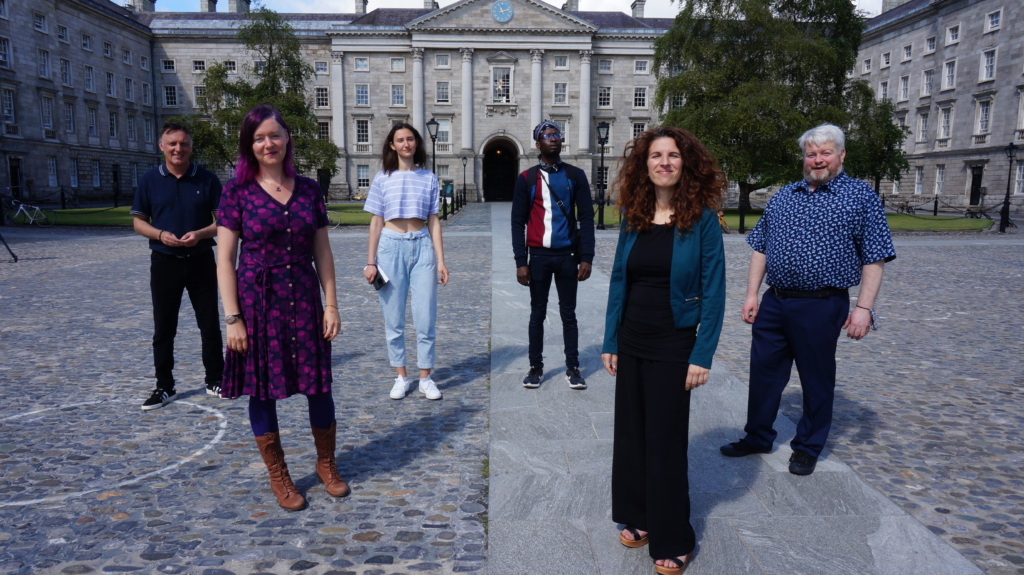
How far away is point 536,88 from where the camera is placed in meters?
58.3

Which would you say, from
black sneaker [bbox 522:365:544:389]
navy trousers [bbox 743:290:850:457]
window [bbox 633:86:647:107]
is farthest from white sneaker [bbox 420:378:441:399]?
window [bbox 633:86:647:107]

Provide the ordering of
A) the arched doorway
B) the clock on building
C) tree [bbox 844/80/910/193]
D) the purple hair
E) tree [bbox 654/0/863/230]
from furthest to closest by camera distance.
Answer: the arched doorway, the clock on building, tree [bbox 844/80/910/193], tree [bbox 654/0/863/230], the purple hair

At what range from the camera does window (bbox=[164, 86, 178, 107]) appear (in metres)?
60.2

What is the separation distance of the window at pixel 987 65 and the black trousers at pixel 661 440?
169 ft

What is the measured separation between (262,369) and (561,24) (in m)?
58.9

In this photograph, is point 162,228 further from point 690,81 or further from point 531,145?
point 531,145

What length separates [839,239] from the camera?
371 centimetres

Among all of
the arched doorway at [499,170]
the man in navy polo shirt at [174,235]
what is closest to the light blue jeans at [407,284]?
the man in navy polo shirt at [174,235]

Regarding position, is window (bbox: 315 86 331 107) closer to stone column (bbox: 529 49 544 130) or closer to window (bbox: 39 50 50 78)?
stone column (bbox: 529 49 544 130)

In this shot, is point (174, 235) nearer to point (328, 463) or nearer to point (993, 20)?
point (328, 463)

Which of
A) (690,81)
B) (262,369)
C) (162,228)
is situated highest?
(690,81)

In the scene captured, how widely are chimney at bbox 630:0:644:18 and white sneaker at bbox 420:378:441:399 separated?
2790 inches

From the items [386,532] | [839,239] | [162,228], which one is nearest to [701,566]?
[386,532]

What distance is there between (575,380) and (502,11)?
187 ft
